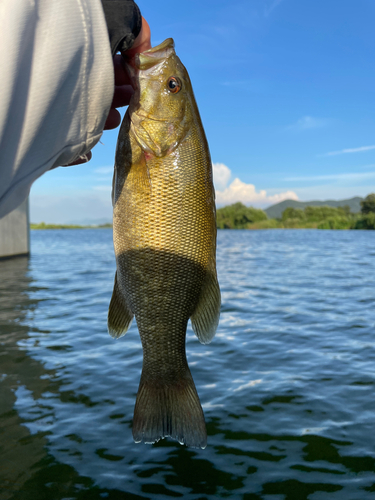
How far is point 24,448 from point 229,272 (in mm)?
15332

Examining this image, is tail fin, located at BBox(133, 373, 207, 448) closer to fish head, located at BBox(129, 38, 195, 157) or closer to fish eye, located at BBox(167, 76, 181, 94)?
fish head, located at BBox(129, 38, 195, 157)

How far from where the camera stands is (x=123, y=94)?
2426 millimetres

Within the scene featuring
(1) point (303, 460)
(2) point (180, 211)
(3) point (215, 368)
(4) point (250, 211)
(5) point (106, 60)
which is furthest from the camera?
(4) point (250, 211)

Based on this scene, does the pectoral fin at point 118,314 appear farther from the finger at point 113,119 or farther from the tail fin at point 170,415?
the finger at point 113,119

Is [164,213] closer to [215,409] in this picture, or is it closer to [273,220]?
[215,409]

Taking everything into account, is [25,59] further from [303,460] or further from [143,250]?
[303,460]

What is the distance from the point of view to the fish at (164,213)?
2.18 meters

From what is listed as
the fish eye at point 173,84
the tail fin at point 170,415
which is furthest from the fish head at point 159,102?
the tail fin at point 170,415

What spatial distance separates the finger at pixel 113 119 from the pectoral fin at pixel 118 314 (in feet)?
2.96

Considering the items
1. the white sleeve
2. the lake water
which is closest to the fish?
the white sleeve

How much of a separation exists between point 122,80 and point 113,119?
0.21 meters

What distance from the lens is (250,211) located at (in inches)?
3593

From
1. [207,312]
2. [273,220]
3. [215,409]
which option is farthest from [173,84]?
[273,220]

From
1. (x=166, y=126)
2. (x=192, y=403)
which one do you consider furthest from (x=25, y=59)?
(x=192, y=403)
